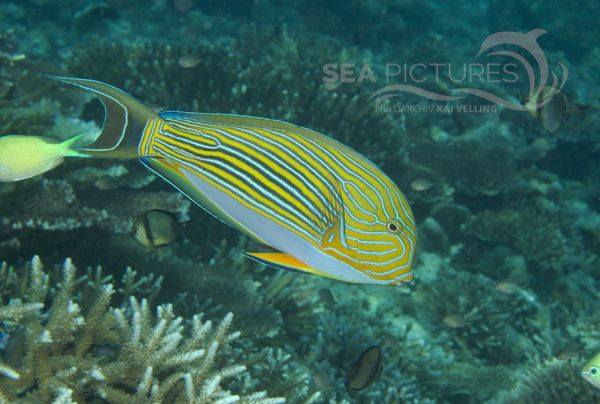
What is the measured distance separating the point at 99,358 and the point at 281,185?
1477mm

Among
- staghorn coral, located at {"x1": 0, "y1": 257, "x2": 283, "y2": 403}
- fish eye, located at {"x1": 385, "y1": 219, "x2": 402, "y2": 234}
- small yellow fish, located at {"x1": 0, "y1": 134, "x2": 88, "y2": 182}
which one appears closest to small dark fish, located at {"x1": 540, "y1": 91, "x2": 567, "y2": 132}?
fish eye, located at {"x1": 385, "y1": 219, "x2": 402, "y2": 234}

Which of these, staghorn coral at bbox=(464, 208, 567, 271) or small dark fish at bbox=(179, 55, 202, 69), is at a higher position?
small dark fish at bbox=(179, 55, 202, 69)

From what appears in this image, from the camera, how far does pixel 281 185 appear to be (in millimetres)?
1857

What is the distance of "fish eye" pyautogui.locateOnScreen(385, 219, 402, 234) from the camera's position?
176 cm

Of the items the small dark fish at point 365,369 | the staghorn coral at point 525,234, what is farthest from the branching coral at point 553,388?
the small dark fish at point 365,369

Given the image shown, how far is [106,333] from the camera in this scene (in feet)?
8.29

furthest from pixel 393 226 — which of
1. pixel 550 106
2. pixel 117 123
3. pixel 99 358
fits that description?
pixel 550 106

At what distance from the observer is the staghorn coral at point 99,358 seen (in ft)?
7.15

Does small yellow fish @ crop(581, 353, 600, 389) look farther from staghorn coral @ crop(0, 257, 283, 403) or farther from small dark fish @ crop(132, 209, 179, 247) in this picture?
small dark fish @ crop(132, 209, 179, 247)

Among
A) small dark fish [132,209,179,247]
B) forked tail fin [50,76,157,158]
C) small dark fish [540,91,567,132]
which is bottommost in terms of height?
small dark fish [132,209,179,247]

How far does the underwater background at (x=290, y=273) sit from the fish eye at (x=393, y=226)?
1.22 meters

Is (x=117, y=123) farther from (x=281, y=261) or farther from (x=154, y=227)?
(x=154, y=227)

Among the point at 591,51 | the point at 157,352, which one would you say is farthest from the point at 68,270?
the point at 591,51

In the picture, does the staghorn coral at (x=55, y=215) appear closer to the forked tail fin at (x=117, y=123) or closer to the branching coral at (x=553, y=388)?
the forked tail fin at (x=117, y=123)
